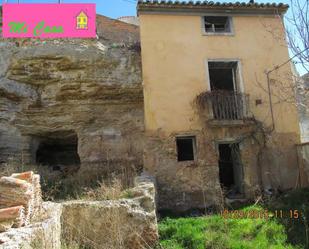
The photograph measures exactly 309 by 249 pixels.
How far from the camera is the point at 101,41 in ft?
44.7

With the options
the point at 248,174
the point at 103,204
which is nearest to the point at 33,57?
the point at 103,204

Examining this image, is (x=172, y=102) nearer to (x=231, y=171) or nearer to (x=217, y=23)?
(x=217, y=23)

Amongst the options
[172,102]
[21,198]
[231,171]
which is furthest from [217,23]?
[21,198]

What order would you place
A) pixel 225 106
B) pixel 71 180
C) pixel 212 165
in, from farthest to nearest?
1. pixel 71 180
2. pixel 225 106
3. pixel 212 165

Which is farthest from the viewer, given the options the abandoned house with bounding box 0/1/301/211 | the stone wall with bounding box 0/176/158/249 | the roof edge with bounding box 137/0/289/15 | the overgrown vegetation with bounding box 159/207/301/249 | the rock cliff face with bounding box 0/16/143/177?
the rock cliff face with bounding box 0/16/143/177

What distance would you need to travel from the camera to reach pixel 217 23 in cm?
1274

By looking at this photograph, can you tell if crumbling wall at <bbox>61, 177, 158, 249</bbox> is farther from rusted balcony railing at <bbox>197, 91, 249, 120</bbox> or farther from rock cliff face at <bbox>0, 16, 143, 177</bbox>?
rock cliff face at <bbox>0, 16, 143, 177</bbox>

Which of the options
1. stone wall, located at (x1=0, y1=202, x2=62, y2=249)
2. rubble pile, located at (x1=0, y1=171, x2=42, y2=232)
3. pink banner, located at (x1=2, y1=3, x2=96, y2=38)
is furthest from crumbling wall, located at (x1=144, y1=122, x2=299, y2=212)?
pink banner, located at (x1=2, y1=3, x2=96, y2=38)

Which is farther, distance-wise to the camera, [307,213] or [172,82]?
[172,82]

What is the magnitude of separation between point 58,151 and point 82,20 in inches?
239

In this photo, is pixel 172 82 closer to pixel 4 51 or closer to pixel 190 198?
pixel 190 198

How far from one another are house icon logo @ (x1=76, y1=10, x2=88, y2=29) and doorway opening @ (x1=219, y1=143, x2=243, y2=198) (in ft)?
24.8

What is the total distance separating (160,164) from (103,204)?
3971 mm

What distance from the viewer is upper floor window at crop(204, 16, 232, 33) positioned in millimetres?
12398
